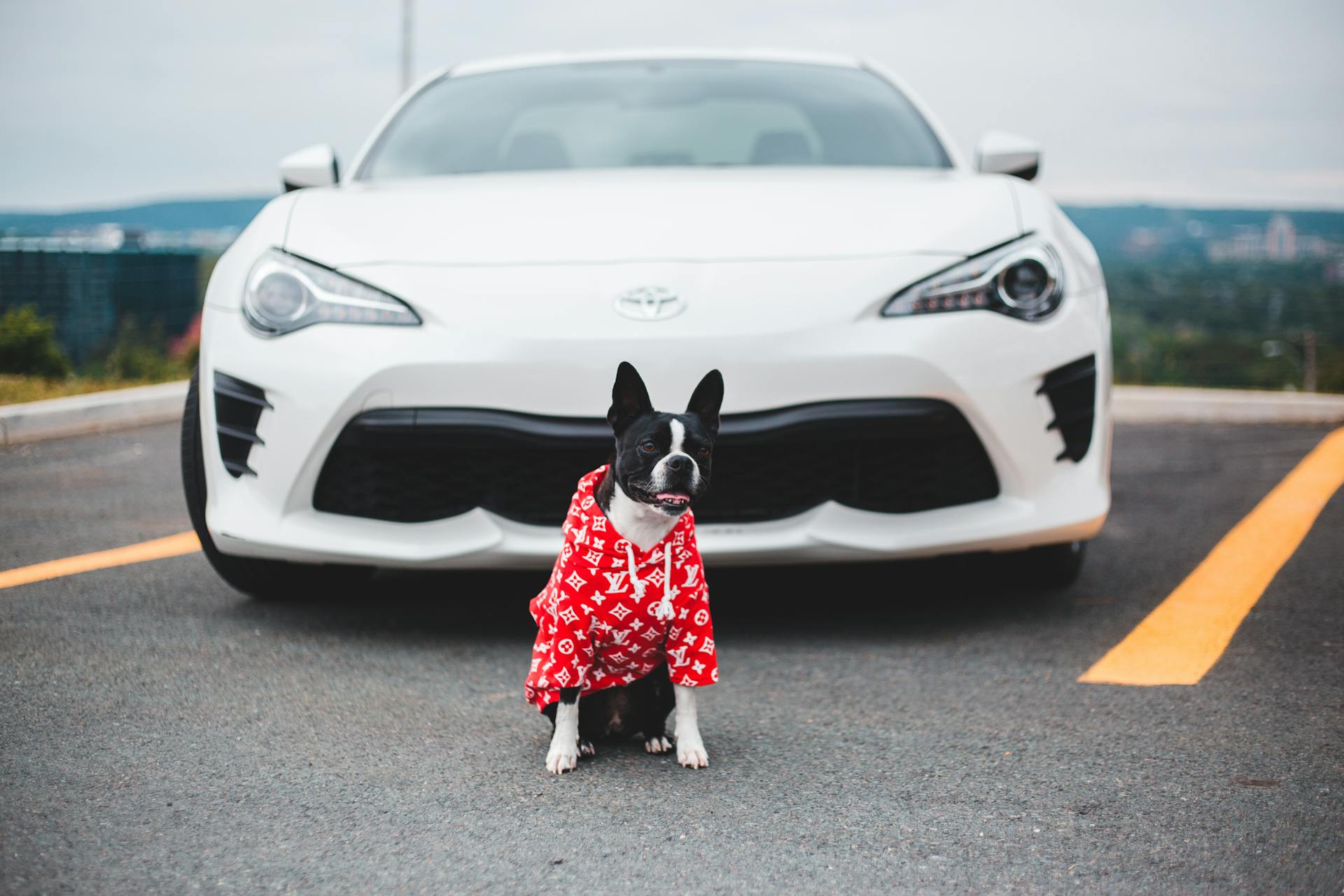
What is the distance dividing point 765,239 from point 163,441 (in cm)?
420

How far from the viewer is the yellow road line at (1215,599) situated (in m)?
2.92

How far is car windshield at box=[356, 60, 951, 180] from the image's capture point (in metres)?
4.14

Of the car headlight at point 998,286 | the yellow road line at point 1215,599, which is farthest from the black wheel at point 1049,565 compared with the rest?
the car headlight at point 998,286

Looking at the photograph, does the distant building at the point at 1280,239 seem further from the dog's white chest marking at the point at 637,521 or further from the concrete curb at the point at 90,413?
the dog's white chest marking at the point at 637,521

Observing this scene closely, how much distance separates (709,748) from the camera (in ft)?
8.09

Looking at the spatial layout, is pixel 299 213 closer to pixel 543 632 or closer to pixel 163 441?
pixel 543 632

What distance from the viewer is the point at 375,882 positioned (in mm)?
1826

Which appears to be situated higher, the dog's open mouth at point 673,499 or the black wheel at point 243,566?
the dog's open mouth at point 673,499

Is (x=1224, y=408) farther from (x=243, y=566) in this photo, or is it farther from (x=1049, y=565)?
(x=243, y=566)

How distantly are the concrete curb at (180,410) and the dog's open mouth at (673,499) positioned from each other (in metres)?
4.61

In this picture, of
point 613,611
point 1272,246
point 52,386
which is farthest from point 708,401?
point 1272,246

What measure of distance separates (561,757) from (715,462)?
0.88 metres

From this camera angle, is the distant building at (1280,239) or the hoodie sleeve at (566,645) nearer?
the hoodie sleeve at (566,645)

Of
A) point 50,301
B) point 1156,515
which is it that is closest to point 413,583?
point 1156,515
